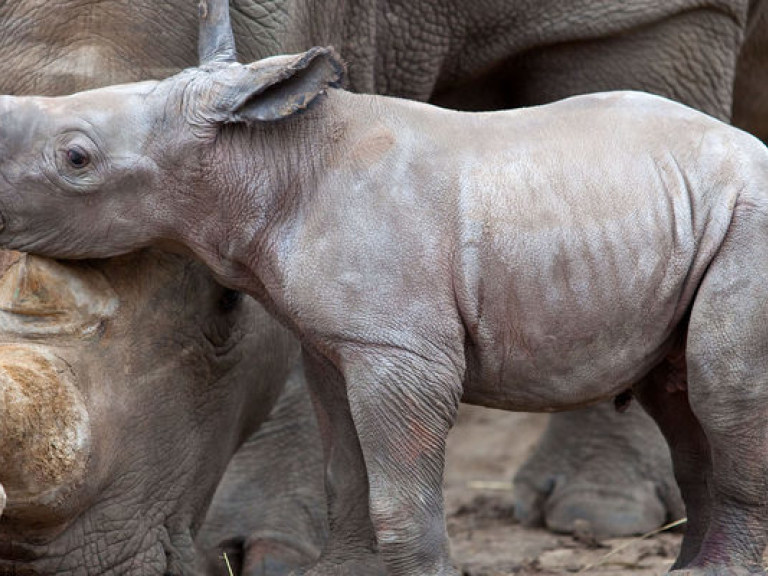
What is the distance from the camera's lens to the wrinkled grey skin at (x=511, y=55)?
14.0 ft

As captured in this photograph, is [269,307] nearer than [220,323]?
Yes

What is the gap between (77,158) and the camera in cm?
395

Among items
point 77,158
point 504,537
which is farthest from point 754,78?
point 77,158

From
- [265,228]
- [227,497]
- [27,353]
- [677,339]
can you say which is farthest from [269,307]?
[227,497]

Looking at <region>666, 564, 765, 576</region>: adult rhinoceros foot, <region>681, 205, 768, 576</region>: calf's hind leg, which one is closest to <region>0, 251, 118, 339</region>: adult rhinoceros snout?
<region>681, 205, 768, 576</region>: calf's hind leg

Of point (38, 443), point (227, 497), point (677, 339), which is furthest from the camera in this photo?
point (227, 497)

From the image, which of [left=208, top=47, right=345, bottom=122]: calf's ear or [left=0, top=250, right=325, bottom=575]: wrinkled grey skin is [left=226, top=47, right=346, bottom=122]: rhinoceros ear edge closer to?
[left=208, top=47, right=345, bottom=122]: calf's ear

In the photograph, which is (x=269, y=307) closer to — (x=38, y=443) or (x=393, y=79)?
(x=38, y=443)

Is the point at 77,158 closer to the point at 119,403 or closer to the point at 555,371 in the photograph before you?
the point at 119,403

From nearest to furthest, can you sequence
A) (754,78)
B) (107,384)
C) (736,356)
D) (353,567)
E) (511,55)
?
1. (736,356)
2. (107,384)
3. (353,567)
4. (511,55)
5. (754,78)

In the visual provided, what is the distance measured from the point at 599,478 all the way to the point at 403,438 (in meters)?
2.44

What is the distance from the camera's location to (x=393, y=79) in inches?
214

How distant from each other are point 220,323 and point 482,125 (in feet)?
2.81

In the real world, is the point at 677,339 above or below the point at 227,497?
above
